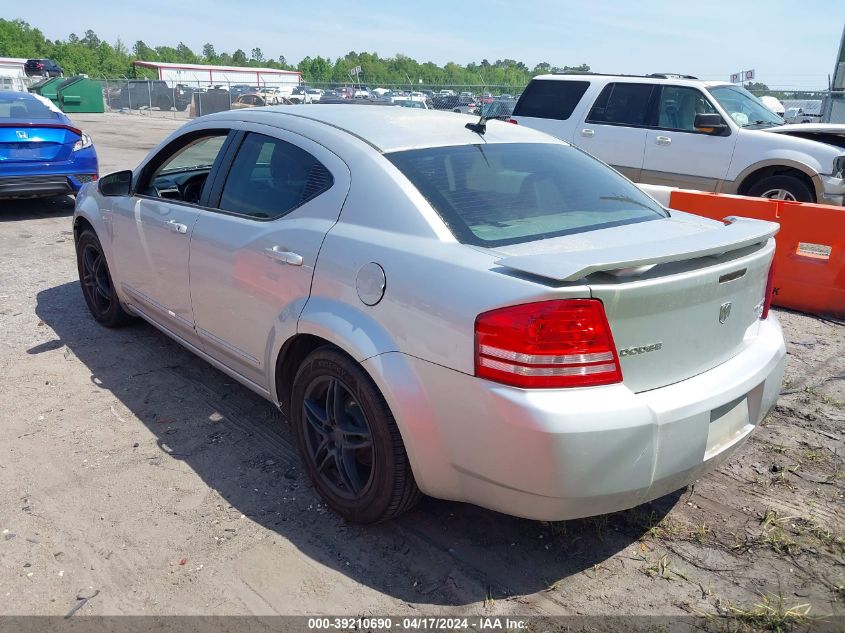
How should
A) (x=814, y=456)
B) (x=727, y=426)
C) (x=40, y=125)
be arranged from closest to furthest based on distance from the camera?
(x=727, y=426), (x=814, y=456), (x=40, y=125)

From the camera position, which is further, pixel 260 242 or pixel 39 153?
pixel 39 153

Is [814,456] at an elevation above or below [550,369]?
below

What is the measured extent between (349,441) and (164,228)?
1.91 m

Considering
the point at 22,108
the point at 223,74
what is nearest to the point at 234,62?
the point at 223,74

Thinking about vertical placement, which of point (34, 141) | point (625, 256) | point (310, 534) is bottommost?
point (310, 534)

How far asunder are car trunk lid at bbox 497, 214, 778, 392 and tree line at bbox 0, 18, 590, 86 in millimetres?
57187

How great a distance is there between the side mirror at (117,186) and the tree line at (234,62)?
55778 millimetres

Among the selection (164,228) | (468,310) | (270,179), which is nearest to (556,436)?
(468,310)

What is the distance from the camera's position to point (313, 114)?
143 inches

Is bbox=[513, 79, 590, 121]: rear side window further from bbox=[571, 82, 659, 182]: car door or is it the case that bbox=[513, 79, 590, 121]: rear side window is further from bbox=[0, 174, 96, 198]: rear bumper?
bbox=[0, 174, 96, 198]: rear bumper

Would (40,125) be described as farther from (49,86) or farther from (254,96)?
(49,86)

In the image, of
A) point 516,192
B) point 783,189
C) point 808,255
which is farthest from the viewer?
point 783,189

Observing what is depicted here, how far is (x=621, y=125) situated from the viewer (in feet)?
30.2

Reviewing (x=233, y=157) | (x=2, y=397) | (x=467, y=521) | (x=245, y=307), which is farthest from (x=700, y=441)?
(x=2, y=397)
